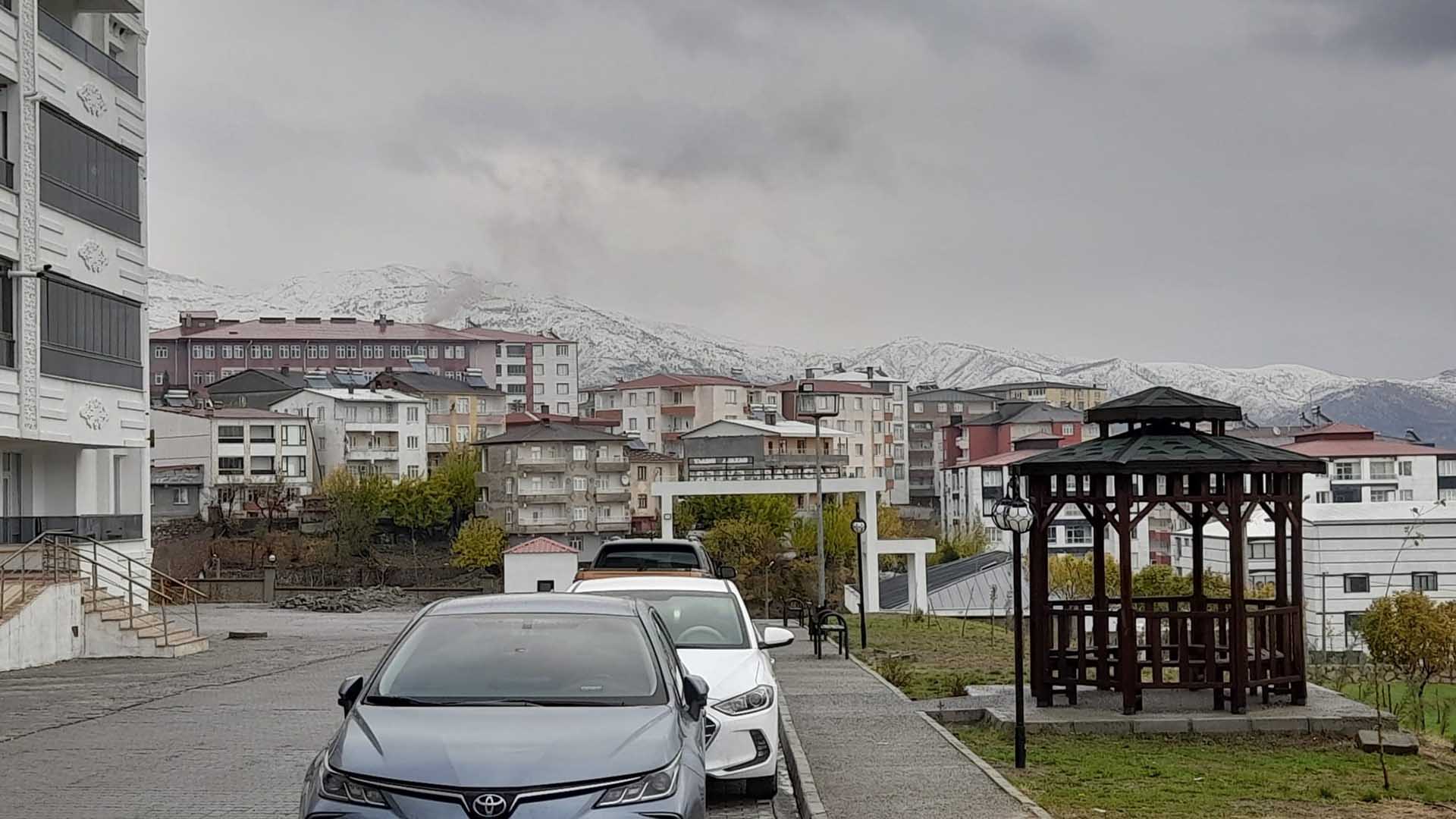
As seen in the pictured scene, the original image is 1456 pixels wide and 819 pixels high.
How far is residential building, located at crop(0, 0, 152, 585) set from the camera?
28.3 meters

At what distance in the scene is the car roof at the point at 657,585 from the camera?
14234 mm

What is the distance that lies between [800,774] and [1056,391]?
546 feet

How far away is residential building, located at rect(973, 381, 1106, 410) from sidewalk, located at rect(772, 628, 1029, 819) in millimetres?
153993

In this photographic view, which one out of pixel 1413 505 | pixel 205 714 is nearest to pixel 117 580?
pixel 205 714

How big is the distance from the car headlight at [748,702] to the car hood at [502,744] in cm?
314

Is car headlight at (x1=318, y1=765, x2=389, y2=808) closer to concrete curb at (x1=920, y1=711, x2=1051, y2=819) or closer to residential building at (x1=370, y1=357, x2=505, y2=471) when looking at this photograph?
concrete curb at (x1=920, y1=711, x2=1051, y2=819)

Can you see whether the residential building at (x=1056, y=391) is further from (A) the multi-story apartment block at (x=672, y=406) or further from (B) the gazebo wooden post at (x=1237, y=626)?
(B) the gazebo wooden post at (x=1237, y=626)

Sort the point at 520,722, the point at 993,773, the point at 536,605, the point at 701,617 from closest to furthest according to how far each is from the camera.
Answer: the point at 520,722, the point at 536,605, the point at 993,773, the point at 701,617

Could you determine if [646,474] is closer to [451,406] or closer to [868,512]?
[451,406]

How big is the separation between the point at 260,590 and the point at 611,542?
37246 mm

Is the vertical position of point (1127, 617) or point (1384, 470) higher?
point (1384, 470)

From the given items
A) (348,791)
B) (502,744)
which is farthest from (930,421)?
(348,791)

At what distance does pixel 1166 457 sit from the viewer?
16.0 m

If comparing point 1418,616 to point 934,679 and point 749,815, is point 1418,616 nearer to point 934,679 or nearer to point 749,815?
point 934,679
